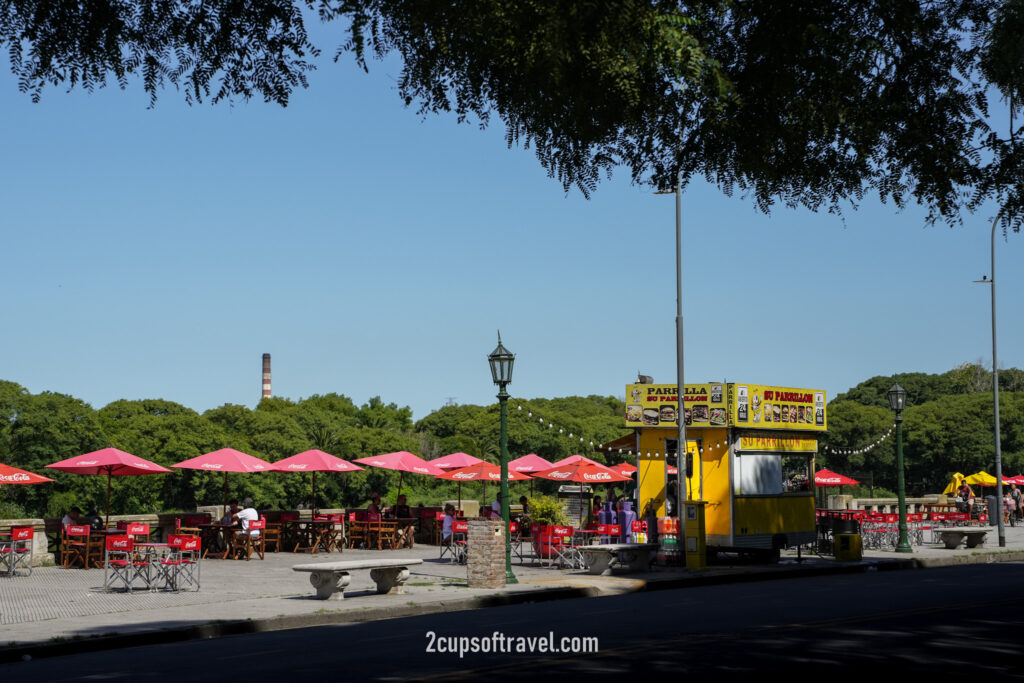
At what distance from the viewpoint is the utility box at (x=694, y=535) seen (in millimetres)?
24969

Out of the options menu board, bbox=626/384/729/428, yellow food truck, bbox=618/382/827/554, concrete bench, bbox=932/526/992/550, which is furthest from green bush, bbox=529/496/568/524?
concrete bench, bbox=932/526/992/550

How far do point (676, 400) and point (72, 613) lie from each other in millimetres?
14952

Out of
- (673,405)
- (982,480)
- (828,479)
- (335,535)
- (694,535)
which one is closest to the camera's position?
(694,535)

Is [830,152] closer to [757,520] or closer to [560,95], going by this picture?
[560,95]

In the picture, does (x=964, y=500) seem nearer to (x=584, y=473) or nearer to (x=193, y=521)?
(x=584, y=473)

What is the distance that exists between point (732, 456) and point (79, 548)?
14.5 meters

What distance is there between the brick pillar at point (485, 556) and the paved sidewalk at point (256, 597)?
320 mm

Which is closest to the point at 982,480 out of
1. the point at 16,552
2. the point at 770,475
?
the point at 770,475

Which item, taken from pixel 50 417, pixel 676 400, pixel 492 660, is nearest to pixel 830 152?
pixel 492 660

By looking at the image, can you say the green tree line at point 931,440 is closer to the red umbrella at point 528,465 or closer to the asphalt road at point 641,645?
the red umbrella at point 528,465

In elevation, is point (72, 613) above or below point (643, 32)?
below

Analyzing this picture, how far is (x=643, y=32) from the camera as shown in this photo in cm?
618

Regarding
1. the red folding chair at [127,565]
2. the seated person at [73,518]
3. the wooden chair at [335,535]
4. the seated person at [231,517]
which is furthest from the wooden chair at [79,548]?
the wooden chair at [335,535]

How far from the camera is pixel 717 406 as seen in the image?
27359 millimetres
